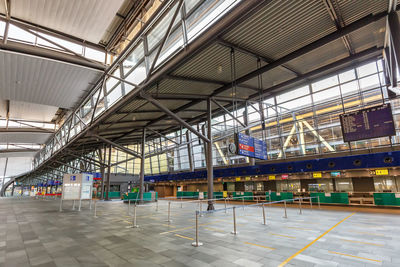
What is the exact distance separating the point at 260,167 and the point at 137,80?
45.6 ft

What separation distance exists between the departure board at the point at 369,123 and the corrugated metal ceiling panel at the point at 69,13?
14.1m

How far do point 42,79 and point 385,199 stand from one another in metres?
26.8

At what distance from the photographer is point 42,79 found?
50.8 ft

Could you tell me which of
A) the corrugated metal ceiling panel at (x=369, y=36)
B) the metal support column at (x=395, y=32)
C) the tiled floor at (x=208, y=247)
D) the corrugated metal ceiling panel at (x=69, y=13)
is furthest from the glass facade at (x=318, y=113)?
the corrugated metal ceiling panel at (x=69, y=13)

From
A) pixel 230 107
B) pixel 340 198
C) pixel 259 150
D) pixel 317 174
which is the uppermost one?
pixel 230 107

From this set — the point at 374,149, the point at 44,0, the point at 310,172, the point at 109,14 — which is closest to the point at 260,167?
the point at 310,172

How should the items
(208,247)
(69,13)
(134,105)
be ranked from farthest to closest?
(134,105) → (69,13) → (208,247)

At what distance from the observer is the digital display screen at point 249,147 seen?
438 inches

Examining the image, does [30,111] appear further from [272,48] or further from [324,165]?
[324,165]

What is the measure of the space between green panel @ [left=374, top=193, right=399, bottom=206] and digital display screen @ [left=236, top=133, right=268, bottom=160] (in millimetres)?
8844

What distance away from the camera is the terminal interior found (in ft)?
18.9

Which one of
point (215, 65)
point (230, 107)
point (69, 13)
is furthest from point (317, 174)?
point (69, 13)

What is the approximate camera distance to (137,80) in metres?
12.5

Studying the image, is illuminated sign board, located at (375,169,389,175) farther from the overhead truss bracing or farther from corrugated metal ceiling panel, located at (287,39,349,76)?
corrugated metal ceiling panel, located at (287,39,349,76)
